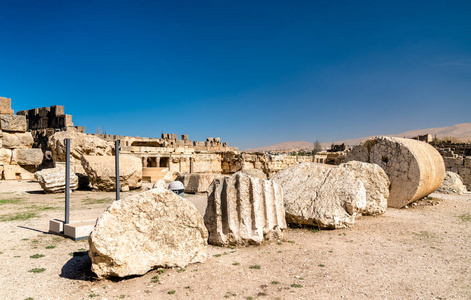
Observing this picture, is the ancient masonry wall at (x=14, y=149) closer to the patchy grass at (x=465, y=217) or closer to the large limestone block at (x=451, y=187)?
the patchy grass at (x=465, y=217)

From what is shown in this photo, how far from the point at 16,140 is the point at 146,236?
11.5 meters

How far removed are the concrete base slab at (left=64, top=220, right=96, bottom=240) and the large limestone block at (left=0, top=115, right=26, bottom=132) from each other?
30.8 ft

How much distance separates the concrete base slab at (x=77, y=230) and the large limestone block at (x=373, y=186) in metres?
5.21

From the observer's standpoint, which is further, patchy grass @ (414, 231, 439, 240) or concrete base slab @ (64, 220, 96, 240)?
patchy grass @ (414, 231, 439, 240)

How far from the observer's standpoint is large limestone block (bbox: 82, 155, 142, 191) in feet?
32.1

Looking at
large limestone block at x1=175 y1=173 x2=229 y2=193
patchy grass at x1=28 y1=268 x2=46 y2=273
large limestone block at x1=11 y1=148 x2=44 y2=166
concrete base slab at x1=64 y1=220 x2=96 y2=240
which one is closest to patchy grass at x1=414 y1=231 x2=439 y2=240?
concrete base slab at x1=64 y1=220 x2=96 y2=240

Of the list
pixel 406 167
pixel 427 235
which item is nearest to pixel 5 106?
pixel 406 167

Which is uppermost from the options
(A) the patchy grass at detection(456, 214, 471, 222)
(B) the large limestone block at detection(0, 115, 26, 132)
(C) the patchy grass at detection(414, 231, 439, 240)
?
(B) the large limestone block at detection(0, 115, 26, 132)

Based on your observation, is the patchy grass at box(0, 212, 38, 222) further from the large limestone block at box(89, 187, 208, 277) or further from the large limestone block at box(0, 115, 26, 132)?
the large limestone block at box(0, 115, 26, 132)

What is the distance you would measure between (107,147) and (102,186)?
11.9 feet

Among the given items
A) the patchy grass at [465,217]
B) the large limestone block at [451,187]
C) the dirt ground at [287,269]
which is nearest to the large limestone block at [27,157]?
the dirt ground at [287,269]

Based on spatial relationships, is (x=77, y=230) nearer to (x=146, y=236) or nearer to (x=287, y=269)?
(x=146, y=236)

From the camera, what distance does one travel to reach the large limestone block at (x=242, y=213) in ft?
14.7

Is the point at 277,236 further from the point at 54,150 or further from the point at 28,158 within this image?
the point at 28,158
